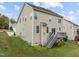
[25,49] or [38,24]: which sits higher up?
[38,24]

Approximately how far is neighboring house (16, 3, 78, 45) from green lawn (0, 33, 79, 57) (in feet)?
0.33

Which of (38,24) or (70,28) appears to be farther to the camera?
(70,28)

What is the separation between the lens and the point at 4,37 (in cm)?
348

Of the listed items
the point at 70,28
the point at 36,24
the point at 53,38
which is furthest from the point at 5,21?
the point at 70,28

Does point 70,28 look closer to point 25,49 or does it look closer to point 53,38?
point 53,38

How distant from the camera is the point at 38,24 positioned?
3457 millimetres

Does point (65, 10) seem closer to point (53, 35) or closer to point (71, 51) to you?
point (53, 35)

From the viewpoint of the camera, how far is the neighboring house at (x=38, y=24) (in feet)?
11.3

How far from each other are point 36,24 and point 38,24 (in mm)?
34

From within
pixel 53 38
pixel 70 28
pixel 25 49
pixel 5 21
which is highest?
pixel 5 21

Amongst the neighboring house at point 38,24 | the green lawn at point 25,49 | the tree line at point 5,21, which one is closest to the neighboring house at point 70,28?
the neighboring house at point 38,24

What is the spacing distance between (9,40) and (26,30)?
0.31 metres

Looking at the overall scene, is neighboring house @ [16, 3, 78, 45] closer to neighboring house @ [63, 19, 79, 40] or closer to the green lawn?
neighboring house @ [63, 19, 79, 40]

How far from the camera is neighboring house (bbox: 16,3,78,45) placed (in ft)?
11.3
